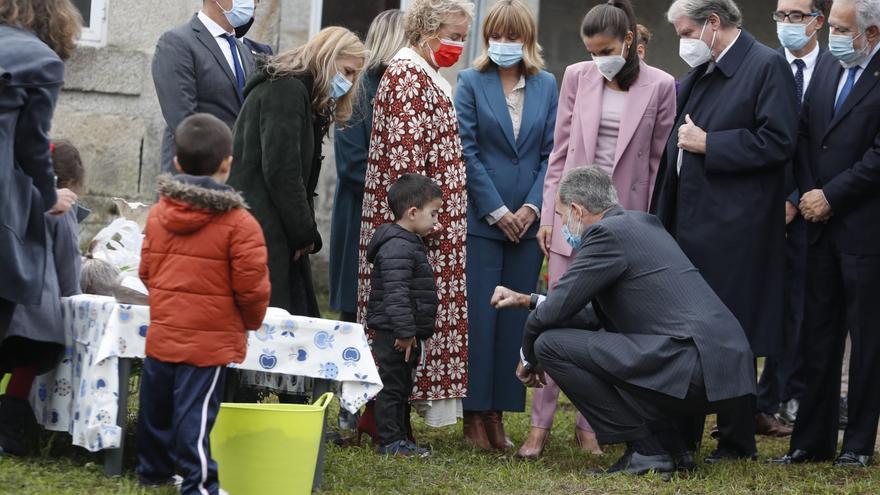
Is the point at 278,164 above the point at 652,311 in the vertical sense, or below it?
above

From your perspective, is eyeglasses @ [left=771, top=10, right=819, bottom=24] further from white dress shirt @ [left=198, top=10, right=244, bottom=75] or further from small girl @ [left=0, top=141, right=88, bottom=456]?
small girl @ [left=0, top=141, right=88, bottom=456]

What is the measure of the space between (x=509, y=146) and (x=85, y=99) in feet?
13.0

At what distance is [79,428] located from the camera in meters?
5.00

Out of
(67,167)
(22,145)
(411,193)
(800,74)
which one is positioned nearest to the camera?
(22,145)

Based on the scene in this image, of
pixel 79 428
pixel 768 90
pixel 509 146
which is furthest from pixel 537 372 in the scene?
pixel 79 428

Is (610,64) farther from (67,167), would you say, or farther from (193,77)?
(67,167)

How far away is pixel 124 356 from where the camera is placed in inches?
194

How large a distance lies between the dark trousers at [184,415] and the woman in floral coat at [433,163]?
167cm

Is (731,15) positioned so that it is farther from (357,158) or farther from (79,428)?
(79,428)

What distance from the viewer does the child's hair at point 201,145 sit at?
4.61m

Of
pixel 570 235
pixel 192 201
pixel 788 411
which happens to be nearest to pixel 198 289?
pixel 192 201

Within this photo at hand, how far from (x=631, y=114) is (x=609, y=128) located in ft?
0.41

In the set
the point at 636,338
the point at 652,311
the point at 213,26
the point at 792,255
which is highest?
the point at 213,26

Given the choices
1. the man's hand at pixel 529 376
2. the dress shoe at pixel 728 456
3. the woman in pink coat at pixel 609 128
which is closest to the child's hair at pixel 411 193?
the woman in pink coat at pixel 609 128
